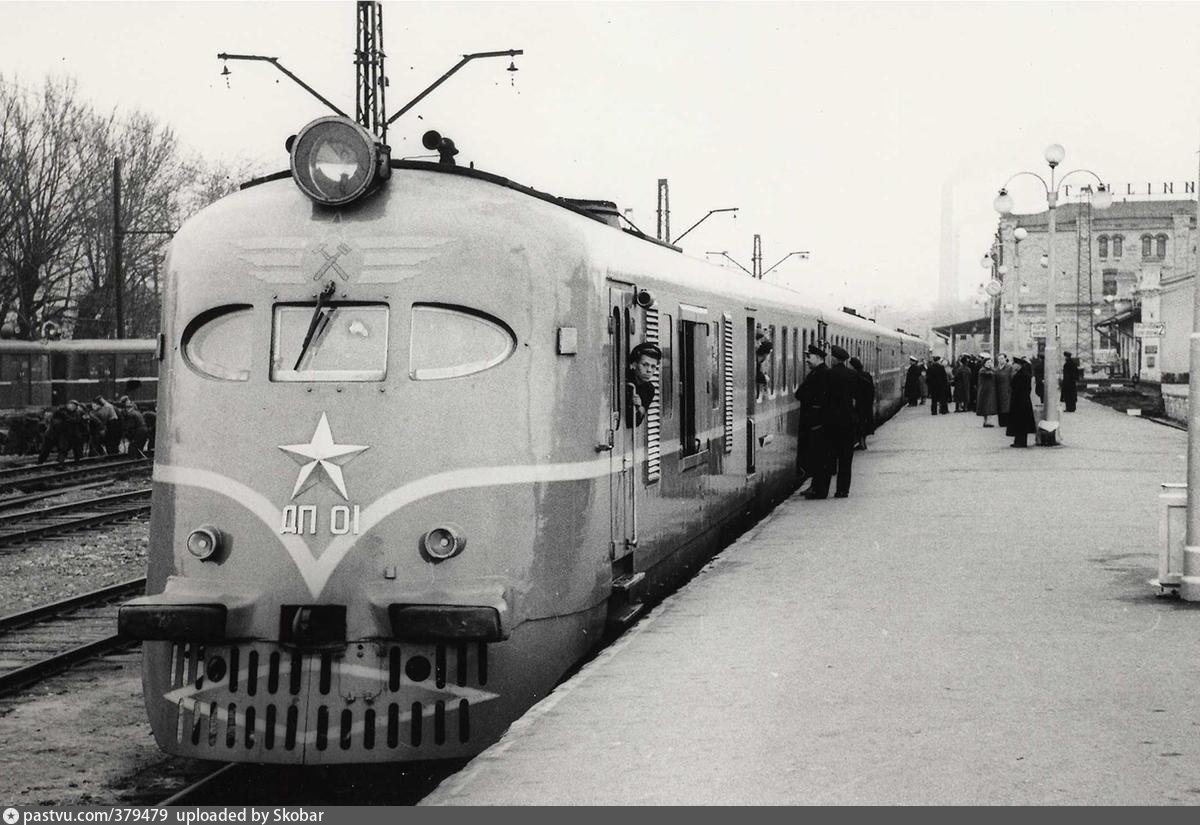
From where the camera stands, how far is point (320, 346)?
7.20 meters

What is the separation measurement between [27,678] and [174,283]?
12.3ft

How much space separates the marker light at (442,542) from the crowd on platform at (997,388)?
60.8 feet

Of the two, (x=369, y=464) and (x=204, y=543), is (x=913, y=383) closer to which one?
(x=369, y=464)

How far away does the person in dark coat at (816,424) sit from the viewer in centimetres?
1653

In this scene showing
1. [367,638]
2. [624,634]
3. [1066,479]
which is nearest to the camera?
[367,638]

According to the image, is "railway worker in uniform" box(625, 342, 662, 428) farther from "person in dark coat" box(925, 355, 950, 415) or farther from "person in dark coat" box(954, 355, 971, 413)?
"person in dark coat" box(954, 355, 971, 413)

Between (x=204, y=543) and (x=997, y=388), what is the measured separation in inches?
997

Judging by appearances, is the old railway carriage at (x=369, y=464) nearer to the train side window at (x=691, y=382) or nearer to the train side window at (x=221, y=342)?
the train side window at (x=221, y=342)

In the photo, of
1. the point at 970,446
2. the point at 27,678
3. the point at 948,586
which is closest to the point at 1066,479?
the point at 970,446

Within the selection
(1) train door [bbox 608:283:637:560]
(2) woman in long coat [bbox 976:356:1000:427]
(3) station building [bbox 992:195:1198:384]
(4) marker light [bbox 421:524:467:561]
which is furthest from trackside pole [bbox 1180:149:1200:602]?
(3) station building [bbox 992:195:1198:384]

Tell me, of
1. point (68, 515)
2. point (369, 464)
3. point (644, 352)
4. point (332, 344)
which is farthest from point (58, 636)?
point (68, 515)

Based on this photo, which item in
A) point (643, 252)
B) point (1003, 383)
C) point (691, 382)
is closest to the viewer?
point (643, 252)

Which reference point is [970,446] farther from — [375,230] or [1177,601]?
[375,230]

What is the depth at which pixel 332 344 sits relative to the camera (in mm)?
7199
